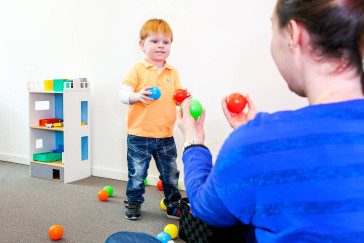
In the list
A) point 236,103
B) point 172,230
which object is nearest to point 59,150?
point 172,230

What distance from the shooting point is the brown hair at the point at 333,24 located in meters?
0.52

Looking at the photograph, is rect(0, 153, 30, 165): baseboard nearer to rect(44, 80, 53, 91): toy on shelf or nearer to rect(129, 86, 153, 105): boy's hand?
rect(44, 80, 53, 91): toy on shelf

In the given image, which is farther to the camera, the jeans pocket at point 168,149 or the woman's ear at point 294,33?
the jeans pocket at point 168,149

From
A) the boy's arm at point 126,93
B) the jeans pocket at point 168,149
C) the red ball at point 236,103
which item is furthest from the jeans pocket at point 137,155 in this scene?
the red ball at point 236,103

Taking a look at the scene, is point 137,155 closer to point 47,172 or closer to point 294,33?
point 47,172

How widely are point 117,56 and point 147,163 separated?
1.06m

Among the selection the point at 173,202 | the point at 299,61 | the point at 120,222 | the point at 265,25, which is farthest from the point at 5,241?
the point at 265,25

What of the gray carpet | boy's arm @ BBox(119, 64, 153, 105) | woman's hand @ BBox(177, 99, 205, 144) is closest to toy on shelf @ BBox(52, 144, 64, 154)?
the gray carpet

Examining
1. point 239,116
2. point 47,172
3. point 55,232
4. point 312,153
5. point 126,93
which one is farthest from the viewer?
point 47,172

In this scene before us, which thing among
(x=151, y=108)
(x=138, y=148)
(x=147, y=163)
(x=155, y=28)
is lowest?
(x=147, y=163)

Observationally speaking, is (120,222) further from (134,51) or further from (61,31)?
(61,31)

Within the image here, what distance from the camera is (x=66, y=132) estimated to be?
8.95ft

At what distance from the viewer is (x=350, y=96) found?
58 cm

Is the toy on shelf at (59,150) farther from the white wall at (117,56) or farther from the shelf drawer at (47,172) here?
the white wall at (117,56)
